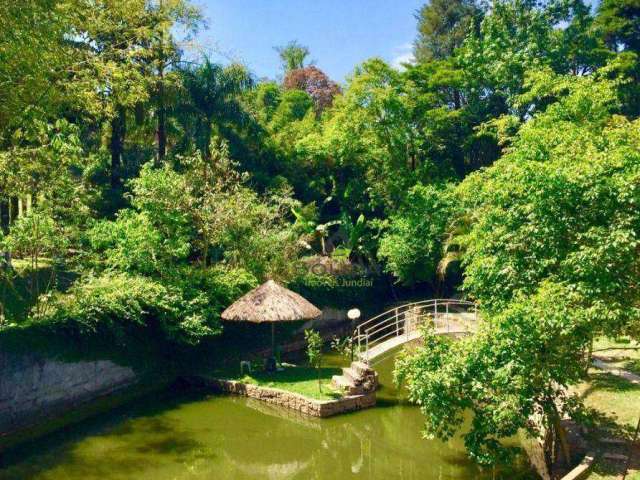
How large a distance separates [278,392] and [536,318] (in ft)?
26.1

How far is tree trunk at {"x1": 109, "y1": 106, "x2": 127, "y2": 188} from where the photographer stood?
23.5 metres

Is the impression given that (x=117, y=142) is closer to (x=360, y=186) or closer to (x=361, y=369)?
(x=360, y=186)

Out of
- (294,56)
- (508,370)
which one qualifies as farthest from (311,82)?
(508,370)

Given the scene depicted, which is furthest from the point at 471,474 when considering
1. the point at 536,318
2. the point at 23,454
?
the point at 23,454

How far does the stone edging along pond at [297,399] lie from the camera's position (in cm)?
1338

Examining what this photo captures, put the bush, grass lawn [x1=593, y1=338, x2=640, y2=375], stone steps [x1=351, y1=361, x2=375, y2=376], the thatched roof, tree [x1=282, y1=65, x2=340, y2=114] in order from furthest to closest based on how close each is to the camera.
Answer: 1. tree [x1=282, y1=65, x2=340, y2=114]
2. the thatched roof
3. stone steps [x1=351, y1=361, x2=375, y2=376]
4. the bush
5. grass lawn [x1=593, y1=338, x2=640, y2=375]

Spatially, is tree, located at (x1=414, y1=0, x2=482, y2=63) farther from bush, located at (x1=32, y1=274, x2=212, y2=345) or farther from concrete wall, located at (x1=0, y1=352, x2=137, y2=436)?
concrete wall, located at (x1=0, y1=352, x2=137, y2=436)

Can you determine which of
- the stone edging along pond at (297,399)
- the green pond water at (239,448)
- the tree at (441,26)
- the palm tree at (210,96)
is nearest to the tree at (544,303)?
the green pond water at (239,448)

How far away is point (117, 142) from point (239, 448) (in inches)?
656

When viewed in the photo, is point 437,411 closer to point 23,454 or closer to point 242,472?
point 242,472

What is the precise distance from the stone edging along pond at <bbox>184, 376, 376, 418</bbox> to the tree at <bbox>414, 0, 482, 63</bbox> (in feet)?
84.5

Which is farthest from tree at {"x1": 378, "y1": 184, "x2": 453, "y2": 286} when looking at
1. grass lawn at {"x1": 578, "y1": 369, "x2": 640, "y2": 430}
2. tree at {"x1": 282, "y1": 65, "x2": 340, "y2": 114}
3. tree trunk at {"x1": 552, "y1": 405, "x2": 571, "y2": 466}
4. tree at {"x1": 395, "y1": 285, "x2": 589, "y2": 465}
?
tree at {"x1": 282, "y1": 65, "x2": 340, "y2": 114}

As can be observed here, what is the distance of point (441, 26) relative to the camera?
3509 cm

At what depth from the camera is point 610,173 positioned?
29.3ft
